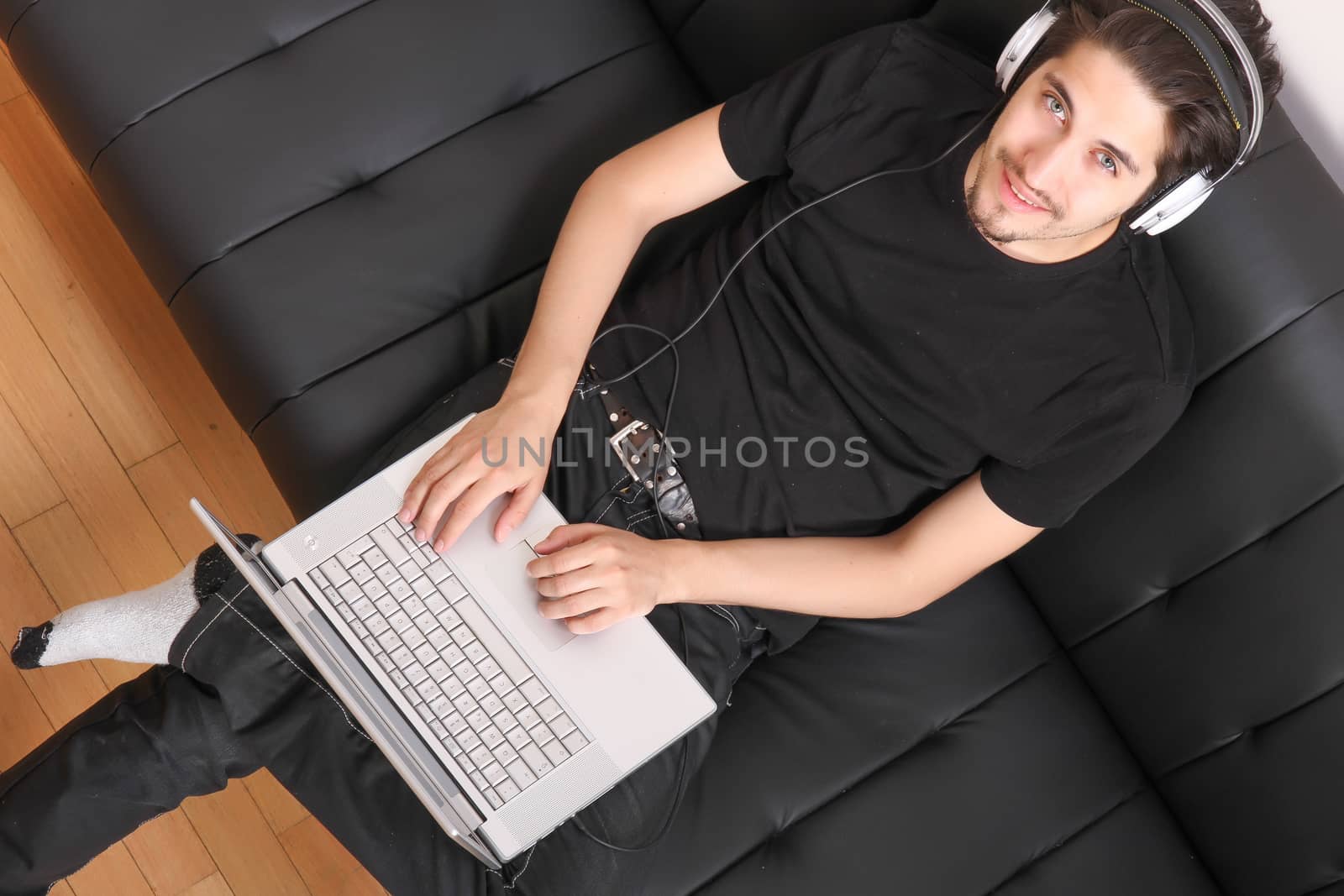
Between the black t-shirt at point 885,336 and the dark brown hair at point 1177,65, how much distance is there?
0.13m

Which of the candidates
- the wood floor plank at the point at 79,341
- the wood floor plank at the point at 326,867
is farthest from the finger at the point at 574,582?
the wood floor plank at the point at 79,341

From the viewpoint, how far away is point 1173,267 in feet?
3.65

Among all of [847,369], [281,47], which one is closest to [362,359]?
[281,47]

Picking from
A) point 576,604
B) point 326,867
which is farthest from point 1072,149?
point 326,867

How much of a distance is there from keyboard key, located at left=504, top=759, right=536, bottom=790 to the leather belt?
0.32 meters

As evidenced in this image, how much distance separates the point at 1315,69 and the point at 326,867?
5.62ft

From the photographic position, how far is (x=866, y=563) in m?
1.13

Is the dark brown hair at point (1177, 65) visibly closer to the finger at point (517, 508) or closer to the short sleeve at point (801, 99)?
the short sleeve at point (801, 99)

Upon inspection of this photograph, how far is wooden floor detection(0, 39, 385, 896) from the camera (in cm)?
150

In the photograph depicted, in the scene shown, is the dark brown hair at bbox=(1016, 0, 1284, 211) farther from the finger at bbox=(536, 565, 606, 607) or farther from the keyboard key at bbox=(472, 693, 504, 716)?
the keyboard key at bbox=(472, 693, 504, 716)

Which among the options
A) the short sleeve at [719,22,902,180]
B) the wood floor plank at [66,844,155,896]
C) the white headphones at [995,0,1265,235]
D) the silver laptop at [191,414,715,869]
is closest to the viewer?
the white headphones at [995,0,1265,235]

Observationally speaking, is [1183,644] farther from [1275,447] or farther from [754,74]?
[754,74]

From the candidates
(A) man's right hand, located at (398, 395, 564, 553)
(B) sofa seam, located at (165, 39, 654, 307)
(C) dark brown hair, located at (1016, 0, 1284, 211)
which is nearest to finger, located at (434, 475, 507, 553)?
(A) man's right hand, located at (398, 395, 564, 553)

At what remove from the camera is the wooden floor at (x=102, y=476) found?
58.9 inches
